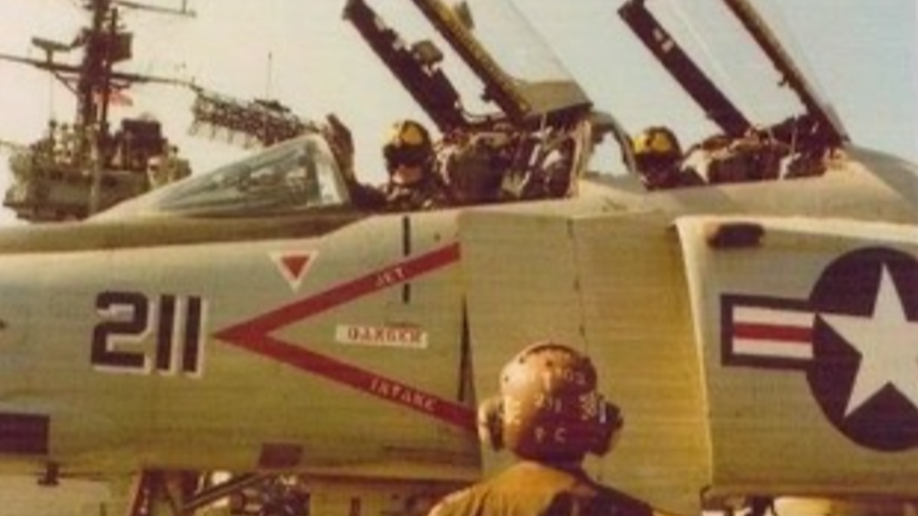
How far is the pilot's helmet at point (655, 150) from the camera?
826 cm

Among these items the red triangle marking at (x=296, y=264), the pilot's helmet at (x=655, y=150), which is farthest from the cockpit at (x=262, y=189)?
the pilot's helmet at (x=655, y=150)

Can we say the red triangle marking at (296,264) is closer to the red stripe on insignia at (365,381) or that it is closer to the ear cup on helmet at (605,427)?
the red stripe on insignia at (365,381)

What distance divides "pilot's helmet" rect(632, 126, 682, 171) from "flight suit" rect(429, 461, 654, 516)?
5.33 m

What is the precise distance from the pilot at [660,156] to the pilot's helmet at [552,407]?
5.02 metres

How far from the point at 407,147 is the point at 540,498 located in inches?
205

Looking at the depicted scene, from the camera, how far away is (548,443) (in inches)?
122

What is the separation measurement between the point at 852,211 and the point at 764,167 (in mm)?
597

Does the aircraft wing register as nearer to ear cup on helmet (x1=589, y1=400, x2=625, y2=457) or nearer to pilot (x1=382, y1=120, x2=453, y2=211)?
pilot (x1=382, y1=120, x2=453, y2=211)

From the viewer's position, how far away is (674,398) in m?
7.18

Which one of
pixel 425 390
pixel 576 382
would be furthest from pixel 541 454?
pixel 425 390

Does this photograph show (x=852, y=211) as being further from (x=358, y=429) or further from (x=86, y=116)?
(x=86, y=116)

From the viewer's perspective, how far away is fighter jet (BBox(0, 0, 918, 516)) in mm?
6859

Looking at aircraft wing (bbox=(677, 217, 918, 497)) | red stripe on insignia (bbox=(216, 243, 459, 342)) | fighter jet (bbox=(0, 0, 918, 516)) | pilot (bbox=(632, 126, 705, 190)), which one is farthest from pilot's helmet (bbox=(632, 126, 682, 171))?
red stripe on insignia (bbox=(216, 243, 459, 342))

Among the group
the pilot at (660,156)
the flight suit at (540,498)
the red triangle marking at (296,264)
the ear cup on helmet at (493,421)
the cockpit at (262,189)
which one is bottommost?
the flight suit at (540,498)
